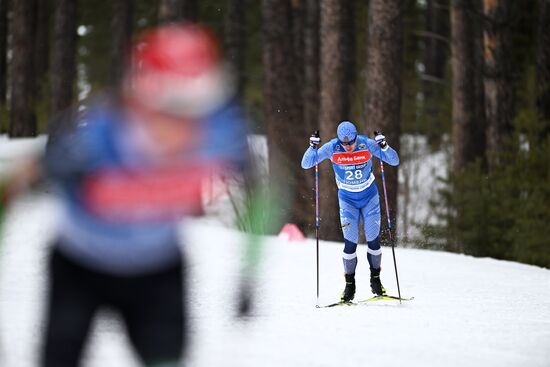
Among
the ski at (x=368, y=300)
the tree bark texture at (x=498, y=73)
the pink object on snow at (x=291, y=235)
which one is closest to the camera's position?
the ski at (x=368, y=300)

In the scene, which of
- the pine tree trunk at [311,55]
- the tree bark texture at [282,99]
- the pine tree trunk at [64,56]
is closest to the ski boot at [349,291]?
the tree bark texture at [282,99]

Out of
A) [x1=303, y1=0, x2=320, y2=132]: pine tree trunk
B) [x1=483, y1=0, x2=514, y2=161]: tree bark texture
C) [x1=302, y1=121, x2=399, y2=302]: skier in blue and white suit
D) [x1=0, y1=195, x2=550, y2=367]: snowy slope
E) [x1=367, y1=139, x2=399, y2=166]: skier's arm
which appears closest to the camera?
[x1=0, y1=195, x2=550, y2=367]: snowy slope

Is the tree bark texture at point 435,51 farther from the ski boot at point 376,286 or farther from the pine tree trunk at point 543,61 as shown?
the ski boot at point 376,286

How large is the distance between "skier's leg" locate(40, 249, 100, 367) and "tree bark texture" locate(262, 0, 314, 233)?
1208 cm

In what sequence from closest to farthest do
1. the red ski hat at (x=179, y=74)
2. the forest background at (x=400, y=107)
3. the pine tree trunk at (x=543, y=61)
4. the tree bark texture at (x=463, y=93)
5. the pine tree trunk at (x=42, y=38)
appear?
the red ski hat at (x=179, y=74), the forest background at (x=400, y=107), the pine tree trunk at (x=543, y=61), the tree bark texture at (x=463, y=93), the pine tree trunk at (x=42, y=38)

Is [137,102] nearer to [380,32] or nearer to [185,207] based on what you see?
[185,207]

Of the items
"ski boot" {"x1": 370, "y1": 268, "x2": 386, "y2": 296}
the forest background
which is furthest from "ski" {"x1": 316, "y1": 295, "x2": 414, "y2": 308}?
the forest background

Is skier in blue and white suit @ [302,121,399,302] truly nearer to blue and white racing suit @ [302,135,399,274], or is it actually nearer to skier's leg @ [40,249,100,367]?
blue and white racing suit @ [302,135,399,274]

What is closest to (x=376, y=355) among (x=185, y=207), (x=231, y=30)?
(x=185, y=207)

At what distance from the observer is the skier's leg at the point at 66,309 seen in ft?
10.5

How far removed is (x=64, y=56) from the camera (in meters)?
22.4

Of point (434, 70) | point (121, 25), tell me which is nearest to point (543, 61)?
point (121, 25)

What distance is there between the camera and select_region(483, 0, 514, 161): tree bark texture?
15.7 metres

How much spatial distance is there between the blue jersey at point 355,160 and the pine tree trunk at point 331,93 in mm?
6065
